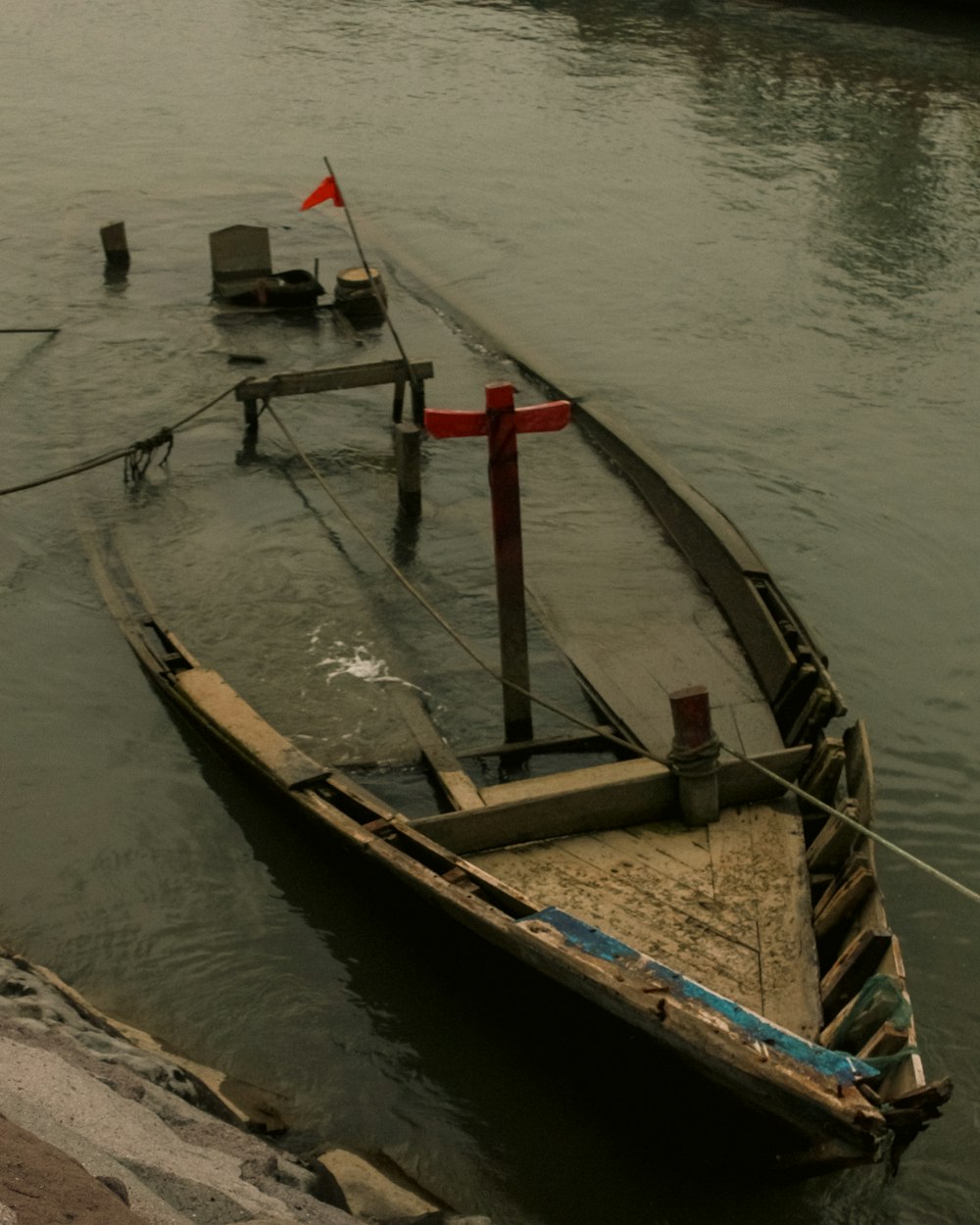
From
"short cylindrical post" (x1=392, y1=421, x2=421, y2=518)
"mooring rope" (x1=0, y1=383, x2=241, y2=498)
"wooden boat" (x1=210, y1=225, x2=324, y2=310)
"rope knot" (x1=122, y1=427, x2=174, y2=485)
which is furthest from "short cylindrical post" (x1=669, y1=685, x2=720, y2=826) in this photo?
"wooden boat" (x1=210, y1=225, x2=324, y2=310)

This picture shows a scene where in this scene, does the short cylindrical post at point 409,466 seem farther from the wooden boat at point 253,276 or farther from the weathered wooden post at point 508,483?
the wooden boat at point 253,276

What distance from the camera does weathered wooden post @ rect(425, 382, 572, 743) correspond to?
8.88 meters

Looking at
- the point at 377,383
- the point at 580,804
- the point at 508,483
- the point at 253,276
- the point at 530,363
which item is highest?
the point at 253,276

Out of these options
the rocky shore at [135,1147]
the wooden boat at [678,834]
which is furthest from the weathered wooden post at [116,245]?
the rocky shore at [135,1147]

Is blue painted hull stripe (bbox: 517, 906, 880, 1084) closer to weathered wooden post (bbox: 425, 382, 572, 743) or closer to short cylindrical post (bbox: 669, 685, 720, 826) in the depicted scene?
short cylindrical post (bbox: 669, 685, 720, 826)

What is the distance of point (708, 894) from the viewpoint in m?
8.01

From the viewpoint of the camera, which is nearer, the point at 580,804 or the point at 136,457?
the point at 580,804

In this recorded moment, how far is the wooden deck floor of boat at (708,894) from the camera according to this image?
735 cm

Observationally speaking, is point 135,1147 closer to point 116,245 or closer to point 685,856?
point 685,856

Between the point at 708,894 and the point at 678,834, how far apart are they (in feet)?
1.97

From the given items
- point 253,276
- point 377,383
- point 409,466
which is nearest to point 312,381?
point 377,383

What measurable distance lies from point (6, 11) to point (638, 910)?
1568 inches

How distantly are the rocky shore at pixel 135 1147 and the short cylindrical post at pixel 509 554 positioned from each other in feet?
11.0

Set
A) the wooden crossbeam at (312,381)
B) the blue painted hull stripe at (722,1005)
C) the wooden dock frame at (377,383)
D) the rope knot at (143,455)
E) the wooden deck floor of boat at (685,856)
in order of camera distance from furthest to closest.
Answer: the wooden crossbeam at (312,381) → the rope knot at (143,455) → the wooden dock frame at (377,383) → the wooden deck floor of boat at (685,856) → the blue painted hull stripe at (722,1005)
